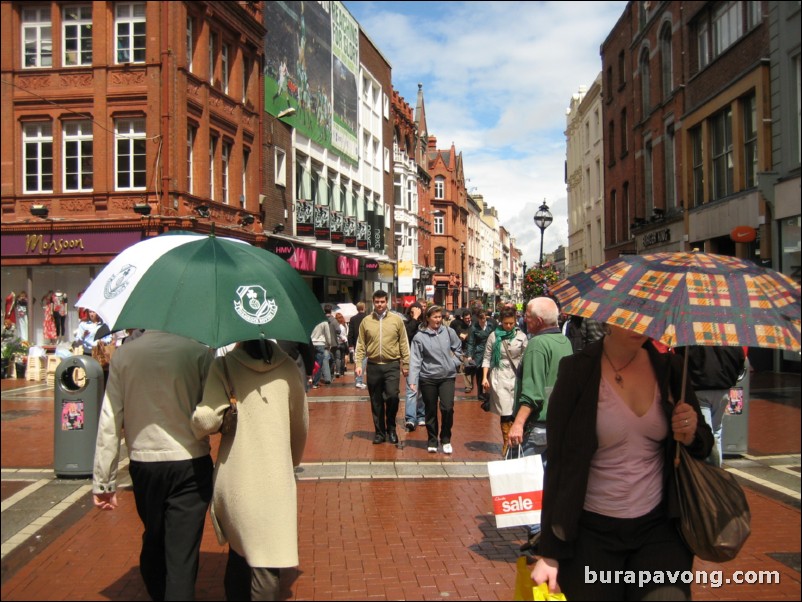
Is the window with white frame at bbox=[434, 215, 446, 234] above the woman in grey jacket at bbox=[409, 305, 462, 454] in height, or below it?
above

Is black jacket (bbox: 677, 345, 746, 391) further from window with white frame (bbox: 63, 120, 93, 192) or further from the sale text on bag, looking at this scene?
window with white frame (bbox: 63, 120, 93, 192)

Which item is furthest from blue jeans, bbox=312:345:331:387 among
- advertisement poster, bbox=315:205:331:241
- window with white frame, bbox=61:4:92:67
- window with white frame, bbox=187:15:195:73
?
window with white frame, bbox=61:4:92:67

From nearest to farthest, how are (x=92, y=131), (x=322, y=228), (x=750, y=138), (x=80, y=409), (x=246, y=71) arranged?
(x=750, y=138), (x=92, y=131), (x=246, y=71), (x=80, y=409), (x=322, y=228)

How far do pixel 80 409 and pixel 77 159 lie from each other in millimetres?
4346

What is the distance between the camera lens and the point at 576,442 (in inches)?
108

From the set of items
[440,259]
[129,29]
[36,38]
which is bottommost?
[36,38]

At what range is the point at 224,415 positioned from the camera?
136 inches

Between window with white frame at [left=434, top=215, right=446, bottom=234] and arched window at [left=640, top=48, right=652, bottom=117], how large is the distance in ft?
219

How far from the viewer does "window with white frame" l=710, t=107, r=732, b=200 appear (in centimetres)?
318

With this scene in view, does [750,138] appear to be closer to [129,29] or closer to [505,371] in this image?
[129,29]

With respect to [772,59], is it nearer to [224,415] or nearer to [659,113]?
[659,113]

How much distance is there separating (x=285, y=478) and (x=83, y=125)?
6.37 feet

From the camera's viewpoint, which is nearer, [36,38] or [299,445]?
[36,38]

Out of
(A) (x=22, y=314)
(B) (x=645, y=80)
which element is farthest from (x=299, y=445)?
(B) (x=645, y=80)
